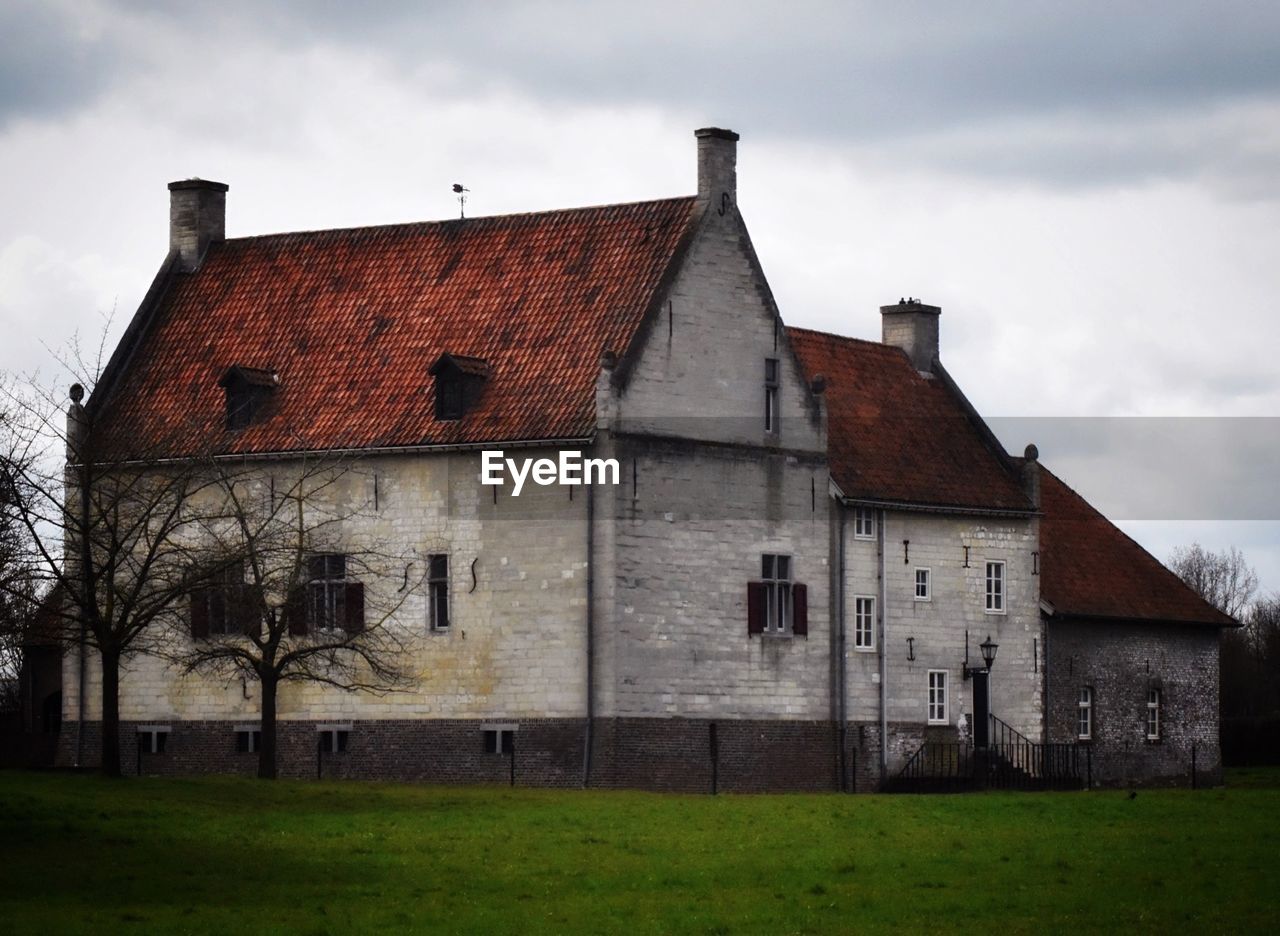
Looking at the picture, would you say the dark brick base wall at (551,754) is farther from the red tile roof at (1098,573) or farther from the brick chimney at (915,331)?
the brick chimney at (915,331)

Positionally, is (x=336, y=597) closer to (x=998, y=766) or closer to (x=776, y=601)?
(x=776, y=601)

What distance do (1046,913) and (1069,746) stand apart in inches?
1362

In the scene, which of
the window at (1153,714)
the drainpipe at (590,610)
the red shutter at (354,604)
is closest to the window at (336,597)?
the red shutter at (354,604)

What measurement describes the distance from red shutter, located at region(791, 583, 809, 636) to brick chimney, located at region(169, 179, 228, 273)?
15793 mm

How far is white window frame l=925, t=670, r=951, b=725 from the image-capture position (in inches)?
2339

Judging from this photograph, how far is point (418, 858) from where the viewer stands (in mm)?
33469

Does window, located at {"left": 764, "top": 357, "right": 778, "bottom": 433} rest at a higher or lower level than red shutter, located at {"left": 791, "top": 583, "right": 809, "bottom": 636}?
higher

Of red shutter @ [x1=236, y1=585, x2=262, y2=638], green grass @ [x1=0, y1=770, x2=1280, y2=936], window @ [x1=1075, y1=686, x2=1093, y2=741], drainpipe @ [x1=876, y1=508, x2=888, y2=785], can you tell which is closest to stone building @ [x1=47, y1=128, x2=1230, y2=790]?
drainpipe @ [x1=876, y1=508, x2=888, y2=785]

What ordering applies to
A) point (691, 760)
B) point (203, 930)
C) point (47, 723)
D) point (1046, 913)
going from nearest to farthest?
point (203, 930), point (1046, 913), point (691, 760), point (47, 723)

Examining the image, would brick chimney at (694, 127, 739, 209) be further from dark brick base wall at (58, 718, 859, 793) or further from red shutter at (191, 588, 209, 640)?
red shutter at (191, 588, 209, 640)

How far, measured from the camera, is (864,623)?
57781 mm

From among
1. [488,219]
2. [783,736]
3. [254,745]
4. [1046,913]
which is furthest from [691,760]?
[1046,913]

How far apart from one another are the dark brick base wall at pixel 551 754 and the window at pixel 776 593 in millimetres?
1985

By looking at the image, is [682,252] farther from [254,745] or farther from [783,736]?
[254,745]
